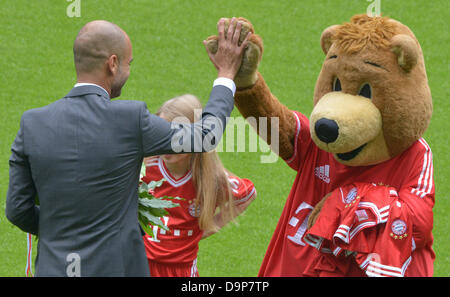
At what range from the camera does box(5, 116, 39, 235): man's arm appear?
323 cm

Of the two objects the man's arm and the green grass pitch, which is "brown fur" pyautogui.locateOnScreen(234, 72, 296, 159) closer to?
the man's arm

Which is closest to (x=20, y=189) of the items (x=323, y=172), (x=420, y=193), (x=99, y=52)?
(x=99, y=52)

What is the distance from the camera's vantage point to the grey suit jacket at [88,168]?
3164mm

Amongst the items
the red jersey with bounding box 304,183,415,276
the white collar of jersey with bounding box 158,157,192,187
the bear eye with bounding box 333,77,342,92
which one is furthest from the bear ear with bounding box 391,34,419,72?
the white collar of jersey with bounding box 158,157,192,187

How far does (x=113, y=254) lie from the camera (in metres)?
3.25

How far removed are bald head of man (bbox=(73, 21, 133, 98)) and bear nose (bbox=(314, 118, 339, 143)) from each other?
2.97 feet

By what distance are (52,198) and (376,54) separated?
1.49m

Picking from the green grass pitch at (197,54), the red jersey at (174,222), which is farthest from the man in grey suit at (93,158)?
the green grass pitch at (197,54)

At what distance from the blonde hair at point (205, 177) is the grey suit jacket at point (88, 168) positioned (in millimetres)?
1006

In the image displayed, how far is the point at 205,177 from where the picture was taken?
14.1 ft

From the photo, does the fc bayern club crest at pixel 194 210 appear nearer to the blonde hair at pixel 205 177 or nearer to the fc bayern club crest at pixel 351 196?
the blonde hair at pixel 205 177

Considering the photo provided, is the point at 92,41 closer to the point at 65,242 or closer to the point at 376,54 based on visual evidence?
the point at 65,242

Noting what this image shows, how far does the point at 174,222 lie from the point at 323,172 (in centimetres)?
85
